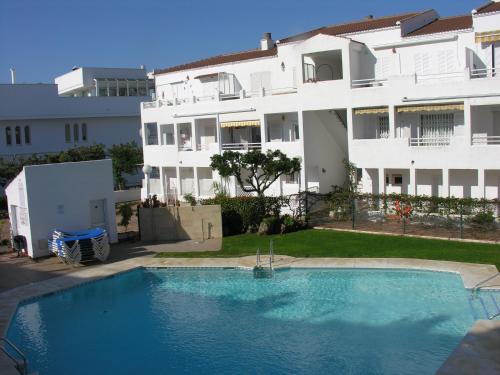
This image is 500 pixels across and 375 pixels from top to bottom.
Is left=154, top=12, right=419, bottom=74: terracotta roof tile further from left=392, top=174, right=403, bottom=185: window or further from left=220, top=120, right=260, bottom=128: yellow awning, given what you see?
left=392, top=174, right=403, bottom=185: window

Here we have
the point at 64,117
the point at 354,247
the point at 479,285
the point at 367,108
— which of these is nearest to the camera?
the point at 479,285

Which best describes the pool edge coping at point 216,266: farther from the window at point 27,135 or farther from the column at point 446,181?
the window at point 27,135

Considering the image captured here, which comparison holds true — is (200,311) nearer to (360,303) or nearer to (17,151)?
(360,303)

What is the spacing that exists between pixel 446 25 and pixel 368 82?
5408mm

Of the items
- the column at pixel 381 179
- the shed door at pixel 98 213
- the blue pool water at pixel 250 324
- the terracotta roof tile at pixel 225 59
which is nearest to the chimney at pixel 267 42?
the terracotta roof tile at pixel 225 59

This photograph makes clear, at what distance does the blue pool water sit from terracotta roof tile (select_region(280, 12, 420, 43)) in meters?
17.9

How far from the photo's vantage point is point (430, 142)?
31.8 metres

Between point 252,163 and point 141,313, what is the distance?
12.8 metres

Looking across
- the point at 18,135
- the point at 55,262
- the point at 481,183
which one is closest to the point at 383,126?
the point at 481,183

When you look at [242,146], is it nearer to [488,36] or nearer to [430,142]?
[430,142]

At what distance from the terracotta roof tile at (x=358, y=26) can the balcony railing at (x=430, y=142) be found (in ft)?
23.4

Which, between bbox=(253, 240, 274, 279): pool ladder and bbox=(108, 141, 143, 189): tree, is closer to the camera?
bbox=(253, 240, 274, 279): pool ladder

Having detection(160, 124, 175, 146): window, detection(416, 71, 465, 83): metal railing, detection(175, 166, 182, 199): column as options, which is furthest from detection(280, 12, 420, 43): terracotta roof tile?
detection(160, 124, 175, 146): window

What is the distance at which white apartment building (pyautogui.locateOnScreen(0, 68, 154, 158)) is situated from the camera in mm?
53844
